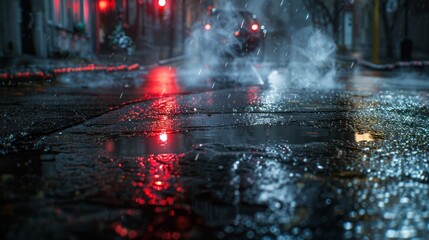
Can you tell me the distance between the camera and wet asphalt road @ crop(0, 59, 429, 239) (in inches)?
94.0

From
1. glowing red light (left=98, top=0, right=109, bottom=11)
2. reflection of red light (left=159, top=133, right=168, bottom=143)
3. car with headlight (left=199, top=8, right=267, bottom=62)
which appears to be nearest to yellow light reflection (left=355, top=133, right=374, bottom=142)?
reflection of red light (left=159, top=133, right=168, bottom=143)

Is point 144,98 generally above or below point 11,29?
below

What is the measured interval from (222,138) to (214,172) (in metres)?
1.20

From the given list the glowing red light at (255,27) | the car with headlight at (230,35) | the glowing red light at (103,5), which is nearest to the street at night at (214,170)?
the car with headlight at (230,35)

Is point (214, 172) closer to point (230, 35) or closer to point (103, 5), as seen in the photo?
point (230, 35)

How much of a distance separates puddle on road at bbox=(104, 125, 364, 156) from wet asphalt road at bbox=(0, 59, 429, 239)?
15 mm

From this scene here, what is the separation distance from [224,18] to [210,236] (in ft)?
53.3

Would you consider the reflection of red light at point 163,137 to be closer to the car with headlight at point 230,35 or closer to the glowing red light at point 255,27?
the car with headlight at point 230,35

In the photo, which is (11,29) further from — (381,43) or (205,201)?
(381,43)

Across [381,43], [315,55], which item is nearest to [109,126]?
[315,55]

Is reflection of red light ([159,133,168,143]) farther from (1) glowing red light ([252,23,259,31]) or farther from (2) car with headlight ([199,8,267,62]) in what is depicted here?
(1) glowing red light ([252,23,259,31])

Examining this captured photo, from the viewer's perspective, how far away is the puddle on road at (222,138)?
13.6 feet

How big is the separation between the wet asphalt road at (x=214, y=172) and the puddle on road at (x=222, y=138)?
15 mm

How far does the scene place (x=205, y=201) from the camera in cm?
275
